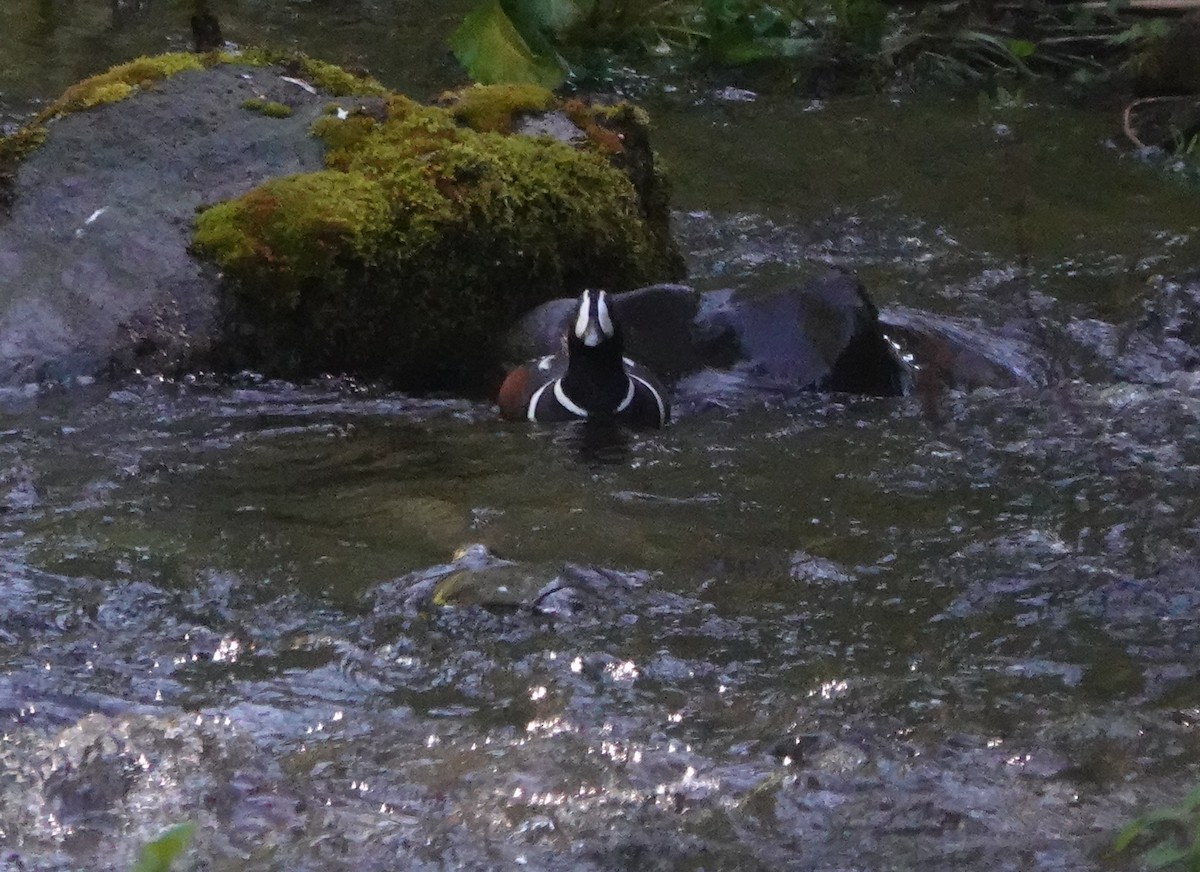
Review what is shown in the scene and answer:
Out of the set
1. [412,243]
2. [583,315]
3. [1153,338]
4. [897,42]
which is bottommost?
[1153,338]

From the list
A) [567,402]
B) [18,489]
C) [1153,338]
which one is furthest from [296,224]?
[1153,338]

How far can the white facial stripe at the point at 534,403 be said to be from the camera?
21.7 ft

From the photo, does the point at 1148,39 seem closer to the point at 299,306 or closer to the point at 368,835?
the point at 299,306

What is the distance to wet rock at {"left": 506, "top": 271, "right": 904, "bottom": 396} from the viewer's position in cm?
688

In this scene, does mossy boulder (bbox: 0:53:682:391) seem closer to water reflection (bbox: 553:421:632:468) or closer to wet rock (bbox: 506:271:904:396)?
wet rock (bbox: 506:271:904:396)

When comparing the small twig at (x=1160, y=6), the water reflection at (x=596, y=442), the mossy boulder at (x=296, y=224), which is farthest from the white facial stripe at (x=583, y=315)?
the small twig at (x=1160, y=6)

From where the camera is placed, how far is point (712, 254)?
8625 millimetres

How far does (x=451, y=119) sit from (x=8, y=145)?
2011mm

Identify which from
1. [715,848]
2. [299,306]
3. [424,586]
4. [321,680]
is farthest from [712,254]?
[715,848]

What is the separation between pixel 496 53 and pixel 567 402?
3723mm

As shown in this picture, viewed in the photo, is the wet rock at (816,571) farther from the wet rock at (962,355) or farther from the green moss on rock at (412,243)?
the green moss on rock at (412,243)

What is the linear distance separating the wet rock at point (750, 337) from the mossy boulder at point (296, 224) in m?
0.34

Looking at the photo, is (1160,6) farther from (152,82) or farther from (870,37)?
(152,82)

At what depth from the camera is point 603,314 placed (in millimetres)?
6473
